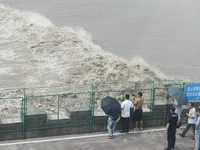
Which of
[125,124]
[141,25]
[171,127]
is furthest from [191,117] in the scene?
[141,25]

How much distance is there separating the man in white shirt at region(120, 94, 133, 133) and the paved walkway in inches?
10.8

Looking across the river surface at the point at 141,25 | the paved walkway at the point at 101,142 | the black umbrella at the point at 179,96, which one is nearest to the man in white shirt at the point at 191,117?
the black umbrella at the point at 179,96

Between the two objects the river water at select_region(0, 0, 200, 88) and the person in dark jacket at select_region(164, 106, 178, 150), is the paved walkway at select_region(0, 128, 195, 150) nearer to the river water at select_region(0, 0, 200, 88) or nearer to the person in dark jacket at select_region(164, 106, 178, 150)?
the person in dark jacket at select_region(164, 106, 178, 150)

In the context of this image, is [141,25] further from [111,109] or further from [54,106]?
[111,109]

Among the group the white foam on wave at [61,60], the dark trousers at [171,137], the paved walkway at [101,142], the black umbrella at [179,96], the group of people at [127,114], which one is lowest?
the paved walkway at [101,142]

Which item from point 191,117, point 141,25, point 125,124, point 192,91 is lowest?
point 125,124

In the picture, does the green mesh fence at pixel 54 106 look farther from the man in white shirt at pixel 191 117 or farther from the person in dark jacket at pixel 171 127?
the person in dark jacket at pixel 171 127

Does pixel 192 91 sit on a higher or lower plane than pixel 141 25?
lower

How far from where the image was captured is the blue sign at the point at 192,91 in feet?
50.1

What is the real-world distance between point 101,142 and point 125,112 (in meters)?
1.35

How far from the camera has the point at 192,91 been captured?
15.3 meters

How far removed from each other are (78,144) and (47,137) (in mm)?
1210

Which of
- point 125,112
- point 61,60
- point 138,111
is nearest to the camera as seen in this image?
point 125,112

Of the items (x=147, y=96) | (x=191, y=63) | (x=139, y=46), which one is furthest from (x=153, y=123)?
(x=139, y=46)
